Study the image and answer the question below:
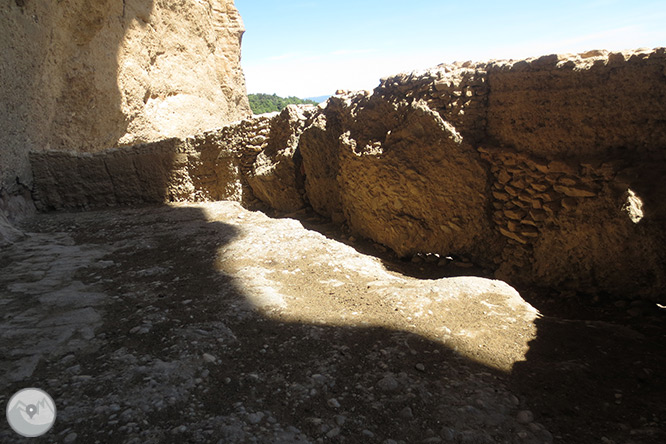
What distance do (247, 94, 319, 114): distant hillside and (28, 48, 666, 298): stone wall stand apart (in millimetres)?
12964

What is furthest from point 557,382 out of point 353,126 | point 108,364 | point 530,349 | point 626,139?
point 353,126

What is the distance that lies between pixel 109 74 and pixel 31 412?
6920mm

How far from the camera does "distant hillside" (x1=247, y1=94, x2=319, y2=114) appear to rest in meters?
17.6

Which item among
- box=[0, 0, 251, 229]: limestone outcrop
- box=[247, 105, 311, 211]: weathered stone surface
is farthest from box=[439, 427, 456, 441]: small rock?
box=[0, 0, 251, 229]: limestone outcrop

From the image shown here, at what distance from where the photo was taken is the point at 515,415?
1.63m

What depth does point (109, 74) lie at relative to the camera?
7078 millimetres

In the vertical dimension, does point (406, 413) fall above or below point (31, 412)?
below

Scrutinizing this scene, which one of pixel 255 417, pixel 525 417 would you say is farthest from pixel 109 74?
pixel 525 417

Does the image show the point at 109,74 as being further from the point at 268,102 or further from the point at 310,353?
the point at 268,102

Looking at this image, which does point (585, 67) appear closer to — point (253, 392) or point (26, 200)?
point (253, 392)

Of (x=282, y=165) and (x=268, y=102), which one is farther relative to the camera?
(x=268, y=102)

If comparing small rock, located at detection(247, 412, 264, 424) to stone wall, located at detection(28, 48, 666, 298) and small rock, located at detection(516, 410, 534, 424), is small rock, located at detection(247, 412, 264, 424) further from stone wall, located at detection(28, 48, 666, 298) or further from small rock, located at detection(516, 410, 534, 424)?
stone wall, located at detection(28, 48, 666, 298)

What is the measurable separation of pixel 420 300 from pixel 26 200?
481 cm

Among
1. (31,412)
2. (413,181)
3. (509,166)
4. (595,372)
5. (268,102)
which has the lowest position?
(595,372)
